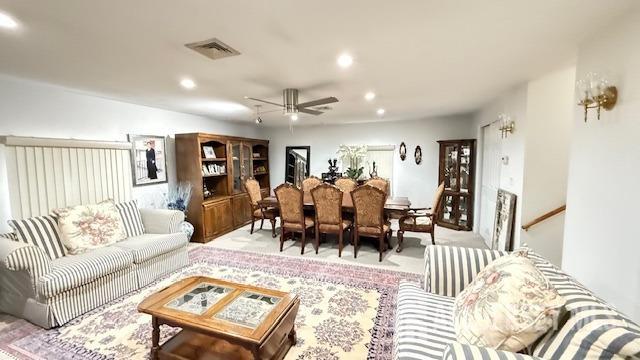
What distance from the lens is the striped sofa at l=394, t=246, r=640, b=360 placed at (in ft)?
2.97

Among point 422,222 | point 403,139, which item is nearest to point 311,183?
point 422,222

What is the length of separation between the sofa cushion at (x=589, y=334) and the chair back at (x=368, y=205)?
7.53 ft

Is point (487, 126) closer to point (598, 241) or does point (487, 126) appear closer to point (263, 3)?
point (598, 241)

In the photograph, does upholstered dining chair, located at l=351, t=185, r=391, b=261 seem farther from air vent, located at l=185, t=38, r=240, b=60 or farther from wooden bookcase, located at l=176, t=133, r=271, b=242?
wooden bookcase, located at l=176, t=133, r=271, b=242

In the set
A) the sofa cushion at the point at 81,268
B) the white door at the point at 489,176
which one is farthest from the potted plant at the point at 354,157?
the sofa cushion at the point at 81,268

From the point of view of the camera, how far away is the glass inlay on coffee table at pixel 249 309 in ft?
5.58

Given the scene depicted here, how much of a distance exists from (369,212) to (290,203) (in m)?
1.16

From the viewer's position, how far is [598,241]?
1.83 meters

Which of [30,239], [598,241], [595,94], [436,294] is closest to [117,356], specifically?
[30,239]

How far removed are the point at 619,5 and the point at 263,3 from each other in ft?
6.54

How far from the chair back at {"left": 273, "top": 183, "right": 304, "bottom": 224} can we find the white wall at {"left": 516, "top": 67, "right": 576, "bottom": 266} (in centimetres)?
273

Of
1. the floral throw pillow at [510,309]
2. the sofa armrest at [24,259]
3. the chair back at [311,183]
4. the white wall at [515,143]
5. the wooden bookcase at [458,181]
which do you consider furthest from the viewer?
the chair back at [311,183]

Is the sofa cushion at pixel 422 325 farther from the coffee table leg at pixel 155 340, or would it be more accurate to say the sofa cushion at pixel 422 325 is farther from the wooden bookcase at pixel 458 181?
the wooden bookcase at pixel 458 181

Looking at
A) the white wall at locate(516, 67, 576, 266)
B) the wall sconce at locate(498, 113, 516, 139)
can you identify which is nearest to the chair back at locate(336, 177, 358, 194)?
the wall sconce at locate(498, 113, 516, 139)
